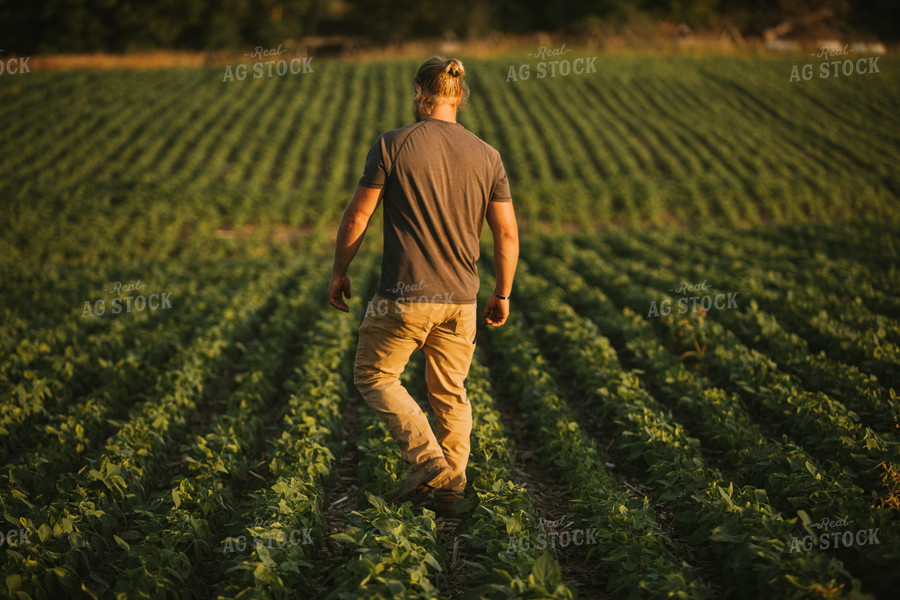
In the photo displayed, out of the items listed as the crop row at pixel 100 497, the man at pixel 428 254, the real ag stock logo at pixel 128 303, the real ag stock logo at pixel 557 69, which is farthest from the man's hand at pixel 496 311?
the real ag stock logo at pixel 557 69

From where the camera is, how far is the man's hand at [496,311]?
3.87 meters

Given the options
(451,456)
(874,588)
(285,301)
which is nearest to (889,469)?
(874,588)

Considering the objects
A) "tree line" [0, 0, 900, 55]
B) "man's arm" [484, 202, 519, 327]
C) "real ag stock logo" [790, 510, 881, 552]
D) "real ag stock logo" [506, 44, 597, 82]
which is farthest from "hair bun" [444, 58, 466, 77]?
"tree line" [0, 0, 900, 55]

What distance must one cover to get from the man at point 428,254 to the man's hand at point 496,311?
17cm

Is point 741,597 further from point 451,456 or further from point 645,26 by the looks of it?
point 645,26

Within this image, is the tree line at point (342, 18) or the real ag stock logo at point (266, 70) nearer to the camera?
the real ag stock logo at point (266, 70)

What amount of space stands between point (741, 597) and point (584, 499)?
109 centimetres

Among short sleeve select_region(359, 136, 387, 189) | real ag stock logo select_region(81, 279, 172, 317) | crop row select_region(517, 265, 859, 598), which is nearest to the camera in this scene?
crop row select_region(517, 265, 859, 598)

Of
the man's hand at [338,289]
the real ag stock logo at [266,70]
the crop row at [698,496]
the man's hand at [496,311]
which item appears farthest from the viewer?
the real ag stock logo at [266,70]

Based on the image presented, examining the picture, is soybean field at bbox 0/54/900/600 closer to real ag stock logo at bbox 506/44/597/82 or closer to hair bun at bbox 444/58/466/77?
hair bun at bbox 444/58/466/77

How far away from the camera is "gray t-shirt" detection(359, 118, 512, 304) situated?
3.41m

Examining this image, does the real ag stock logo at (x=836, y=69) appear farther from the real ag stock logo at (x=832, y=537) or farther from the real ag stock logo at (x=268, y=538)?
the real ag stock logo at (x=268, y=538)

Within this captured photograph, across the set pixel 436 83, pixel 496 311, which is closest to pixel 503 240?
pixel 496 311

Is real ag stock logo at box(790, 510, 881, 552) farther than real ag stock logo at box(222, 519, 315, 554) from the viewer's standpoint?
No
